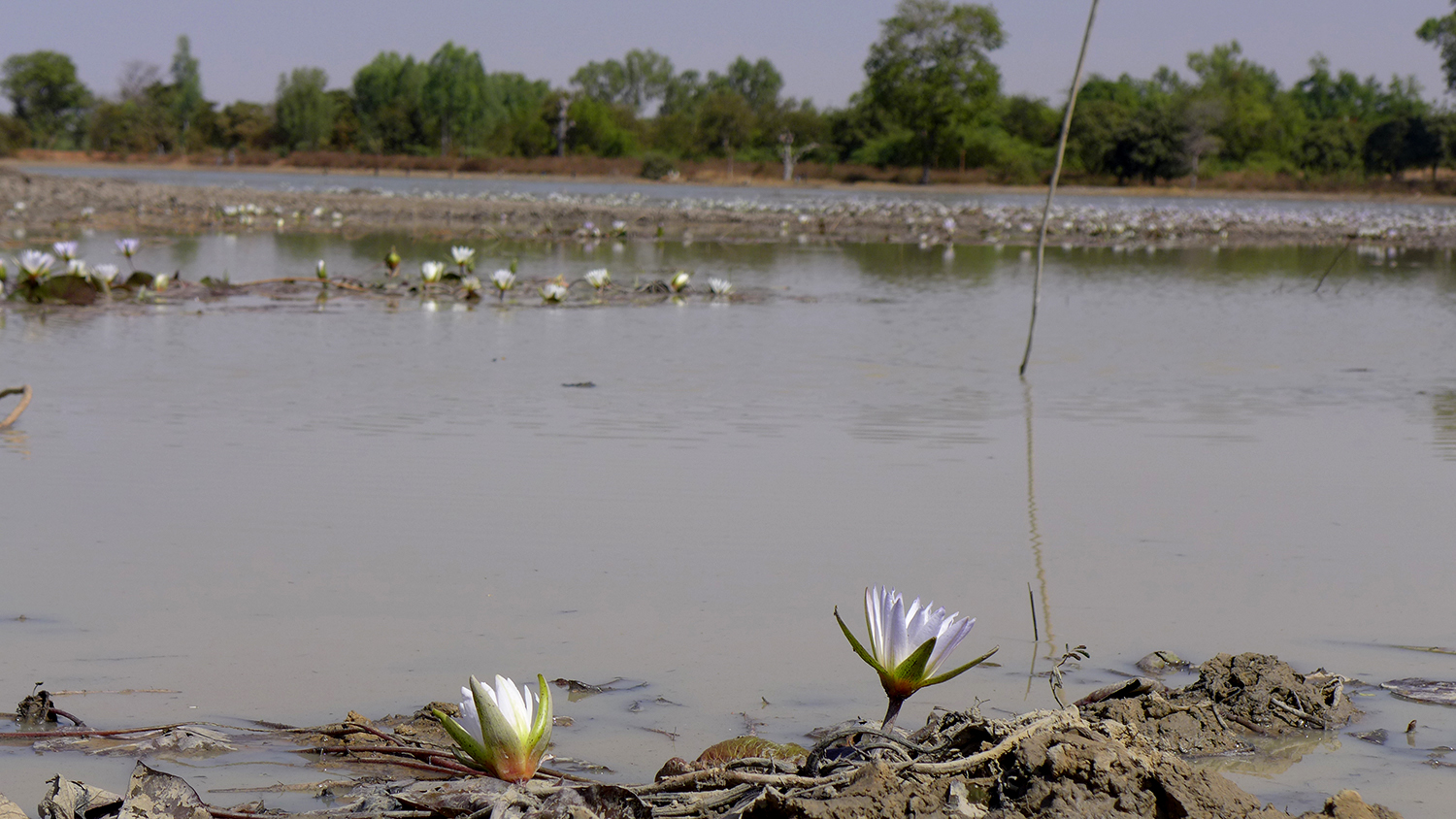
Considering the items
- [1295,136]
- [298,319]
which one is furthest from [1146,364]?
[1295,136]

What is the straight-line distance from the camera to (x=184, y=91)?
97.8m

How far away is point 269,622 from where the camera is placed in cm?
224

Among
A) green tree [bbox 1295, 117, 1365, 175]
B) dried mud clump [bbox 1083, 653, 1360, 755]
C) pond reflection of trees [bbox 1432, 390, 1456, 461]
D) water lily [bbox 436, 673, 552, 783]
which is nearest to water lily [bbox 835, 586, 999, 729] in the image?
dried mud clump [bbox 1083, 653, 1360, 755]

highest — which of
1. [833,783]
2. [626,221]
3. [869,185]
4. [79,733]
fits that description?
[869,185]

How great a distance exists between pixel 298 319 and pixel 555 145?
3126 inches

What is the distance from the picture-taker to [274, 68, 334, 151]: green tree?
3349 inches

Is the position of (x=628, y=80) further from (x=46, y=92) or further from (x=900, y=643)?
(x=900, y=643)

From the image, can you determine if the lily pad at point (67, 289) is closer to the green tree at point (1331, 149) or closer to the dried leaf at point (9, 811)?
the dried leaf at point (9, 811)

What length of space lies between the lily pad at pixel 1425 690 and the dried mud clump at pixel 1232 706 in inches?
4.0

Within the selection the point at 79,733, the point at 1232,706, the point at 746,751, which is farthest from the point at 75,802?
the point at 1232,706

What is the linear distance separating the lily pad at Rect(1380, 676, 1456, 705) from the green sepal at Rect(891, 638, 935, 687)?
0.92 meters

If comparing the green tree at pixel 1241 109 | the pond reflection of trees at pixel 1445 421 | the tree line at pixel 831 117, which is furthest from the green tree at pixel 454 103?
the pond reflection of trees at pixel 1445 421

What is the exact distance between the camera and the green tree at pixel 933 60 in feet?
216

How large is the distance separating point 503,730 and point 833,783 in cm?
38
